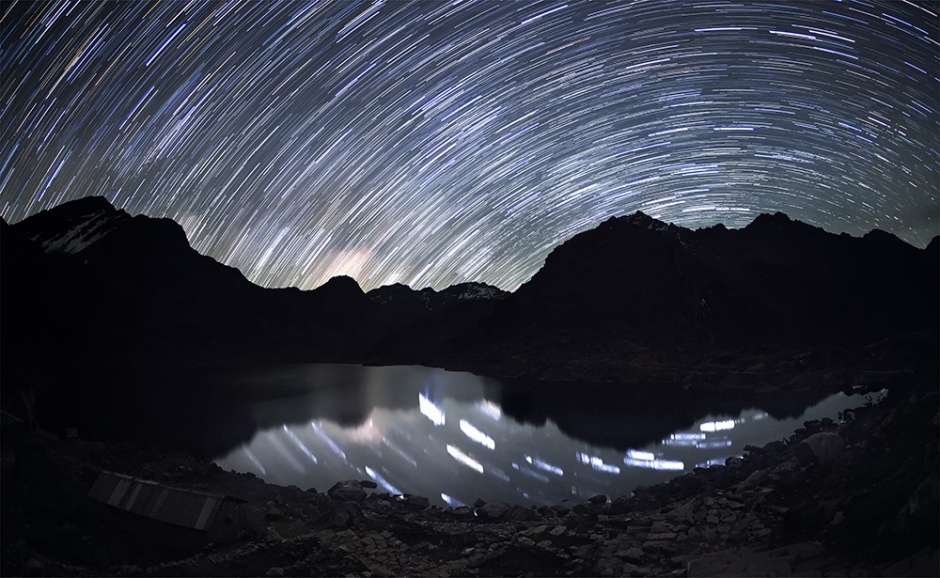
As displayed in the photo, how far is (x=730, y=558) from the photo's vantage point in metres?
6.82

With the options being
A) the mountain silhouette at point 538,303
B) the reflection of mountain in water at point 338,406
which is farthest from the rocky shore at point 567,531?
the mountain silhouette at point 538,303

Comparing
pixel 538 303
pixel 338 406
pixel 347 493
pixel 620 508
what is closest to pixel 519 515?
pixel 620 508

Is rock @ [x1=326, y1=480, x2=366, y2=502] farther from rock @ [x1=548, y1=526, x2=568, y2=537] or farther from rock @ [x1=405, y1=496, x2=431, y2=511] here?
rock @ [x1=548, y1=526, x2=568, y2=537]

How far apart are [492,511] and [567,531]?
232cm

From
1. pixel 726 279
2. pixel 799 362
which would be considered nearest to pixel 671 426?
pixel 799 362

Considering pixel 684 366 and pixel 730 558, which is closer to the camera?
pixel 730 558

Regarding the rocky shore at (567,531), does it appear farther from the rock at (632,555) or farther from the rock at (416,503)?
the rock at (416,503)

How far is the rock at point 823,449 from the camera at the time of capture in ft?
33.4

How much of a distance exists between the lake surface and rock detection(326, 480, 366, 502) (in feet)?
4.29

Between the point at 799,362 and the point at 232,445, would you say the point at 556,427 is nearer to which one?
Result: the point at 232,445

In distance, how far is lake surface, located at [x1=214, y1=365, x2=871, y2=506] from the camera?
15211 mm

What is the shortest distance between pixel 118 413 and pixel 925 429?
3174cm

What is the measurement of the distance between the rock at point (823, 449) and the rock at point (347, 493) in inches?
369

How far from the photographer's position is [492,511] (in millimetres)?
10984
